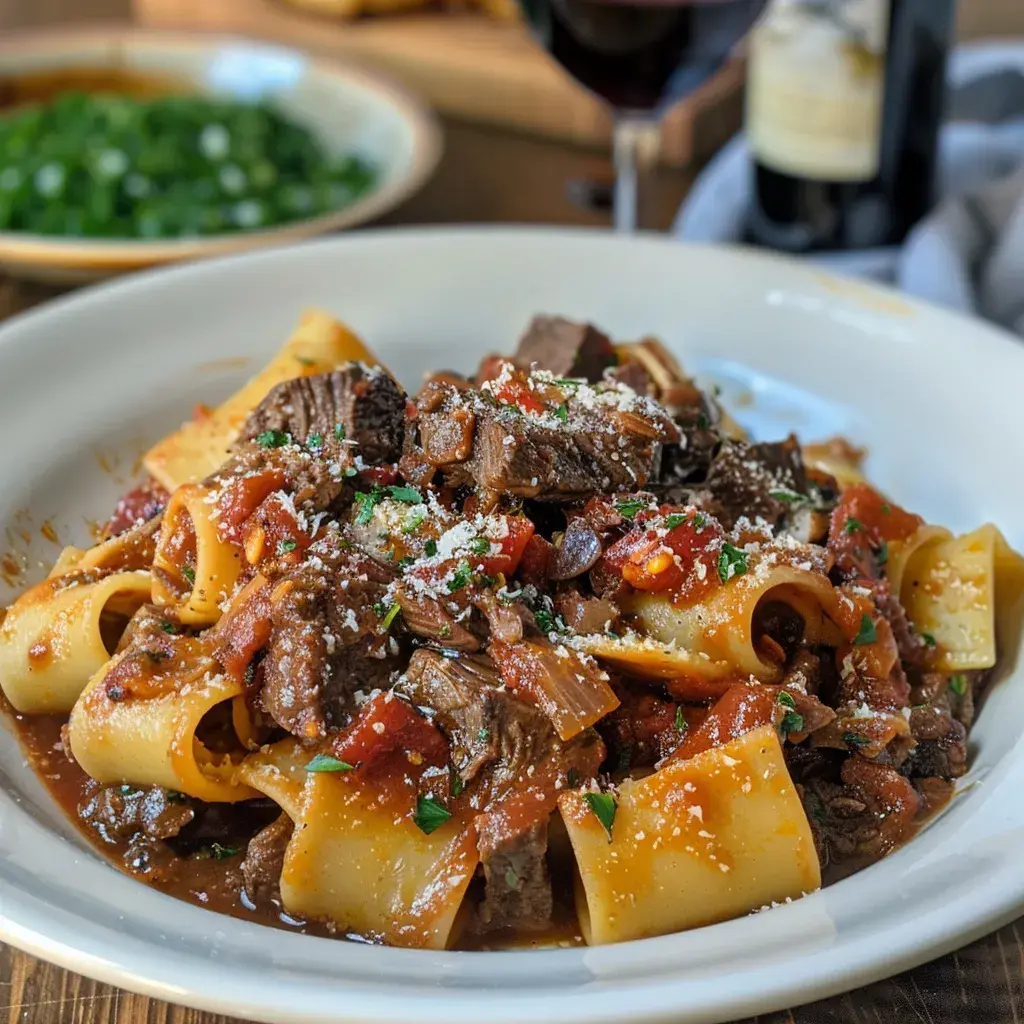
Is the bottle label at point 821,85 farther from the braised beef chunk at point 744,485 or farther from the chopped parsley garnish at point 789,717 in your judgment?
the chopped parsley garnish at point 789,717

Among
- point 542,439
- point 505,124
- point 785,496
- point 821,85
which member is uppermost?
point 821,85

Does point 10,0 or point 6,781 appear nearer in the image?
point 6,781

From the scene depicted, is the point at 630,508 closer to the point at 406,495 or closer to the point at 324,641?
the point at 406,495

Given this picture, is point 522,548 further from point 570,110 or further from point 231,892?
point 570,110

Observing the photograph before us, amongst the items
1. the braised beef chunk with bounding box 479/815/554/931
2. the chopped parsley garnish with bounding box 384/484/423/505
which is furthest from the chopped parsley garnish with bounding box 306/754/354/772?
the chopped parsley garnish with bounding box 384/484/423/505

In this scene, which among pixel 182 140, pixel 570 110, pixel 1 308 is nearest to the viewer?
pixel 1 308

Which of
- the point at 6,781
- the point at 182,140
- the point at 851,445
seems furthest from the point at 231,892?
the point at 182,140

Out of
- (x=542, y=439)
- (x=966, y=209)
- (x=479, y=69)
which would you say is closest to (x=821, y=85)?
(x=966, y=209)
